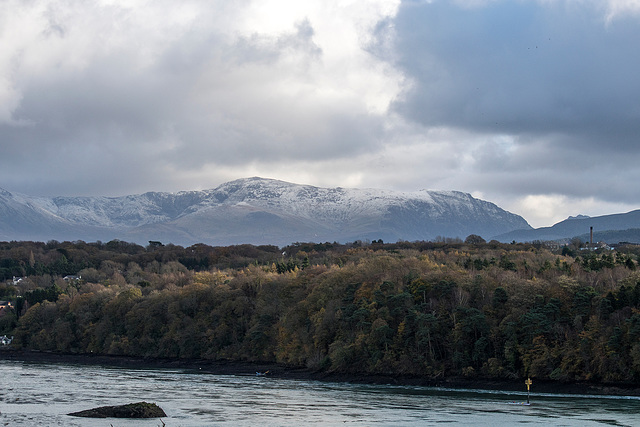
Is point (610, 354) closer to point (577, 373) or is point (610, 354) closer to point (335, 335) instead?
point (577, 373)

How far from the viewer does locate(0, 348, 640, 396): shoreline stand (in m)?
106


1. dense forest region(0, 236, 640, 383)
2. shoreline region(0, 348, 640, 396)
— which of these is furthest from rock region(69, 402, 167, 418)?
dense forest region(0, 236, 640, 383)

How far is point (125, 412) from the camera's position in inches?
2997

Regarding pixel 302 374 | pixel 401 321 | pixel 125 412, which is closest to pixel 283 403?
pixel 125 412

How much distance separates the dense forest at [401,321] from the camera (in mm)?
111875

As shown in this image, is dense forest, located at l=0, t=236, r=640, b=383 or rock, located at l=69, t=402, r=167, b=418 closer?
rock, located at l=69, t=402, r=167, b=418

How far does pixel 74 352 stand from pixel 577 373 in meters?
122

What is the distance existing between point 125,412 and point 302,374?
62589mm

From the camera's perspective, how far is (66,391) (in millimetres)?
99438

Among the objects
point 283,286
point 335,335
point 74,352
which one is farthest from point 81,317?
point 335,335

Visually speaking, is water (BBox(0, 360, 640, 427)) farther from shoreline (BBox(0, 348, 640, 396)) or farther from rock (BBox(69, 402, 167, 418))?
shoreline (BBox(0, 348, 640, 396))

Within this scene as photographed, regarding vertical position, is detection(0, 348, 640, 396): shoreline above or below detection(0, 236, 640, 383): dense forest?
below

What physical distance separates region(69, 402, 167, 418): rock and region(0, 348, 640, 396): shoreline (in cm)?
5302

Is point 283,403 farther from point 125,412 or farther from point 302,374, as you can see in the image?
point 302,374
